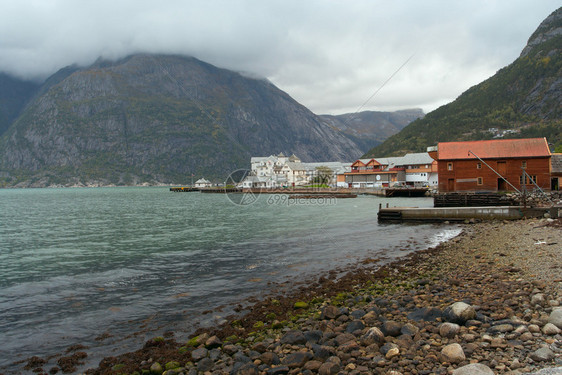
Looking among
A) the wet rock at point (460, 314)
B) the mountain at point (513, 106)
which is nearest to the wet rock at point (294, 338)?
the wet rock at point (460, 314)

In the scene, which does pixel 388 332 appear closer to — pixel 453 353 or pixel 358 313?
pixel 453 353

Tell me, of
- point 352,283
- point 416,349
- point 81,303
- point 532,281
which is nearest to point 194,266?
point 81,303

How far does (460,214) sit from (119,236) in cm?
3261

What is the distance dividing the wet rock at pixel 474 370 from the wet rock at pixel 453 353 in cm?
61

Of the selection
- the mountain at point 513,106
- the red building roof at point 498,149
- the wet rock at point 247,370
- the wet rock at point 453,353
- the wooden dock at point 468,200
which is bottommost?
the wet rock at point 247,370

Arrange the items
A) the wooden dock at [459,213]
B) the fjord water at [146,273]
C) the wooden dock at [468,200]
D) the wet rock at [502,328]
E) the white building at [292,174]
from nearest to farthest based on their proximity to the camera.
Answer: the wet rock at [502,328]
the fjord water at [146,273]
the wooden dock at [459,213]
the wooden dock at [468,200]
the white building at [292,174]

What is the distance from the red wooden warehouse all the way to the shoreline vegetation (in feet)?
144

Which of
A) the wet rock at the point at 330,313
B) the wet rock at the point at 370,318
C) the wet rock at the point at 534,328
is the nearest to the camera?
the wet rock at the point at 534,328

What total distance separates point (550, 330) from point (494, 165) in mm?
53234

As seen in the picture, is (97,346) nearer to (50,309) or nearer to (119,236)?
(50,309)

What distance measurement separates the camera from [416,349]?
735 cm

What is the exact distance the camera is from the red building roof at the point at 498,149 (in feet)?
168

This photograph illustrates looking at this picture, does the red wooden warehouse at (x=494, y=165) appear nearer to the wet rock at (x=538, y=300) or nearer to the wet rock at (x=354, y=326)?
the wet rock at (x=538, y=300)

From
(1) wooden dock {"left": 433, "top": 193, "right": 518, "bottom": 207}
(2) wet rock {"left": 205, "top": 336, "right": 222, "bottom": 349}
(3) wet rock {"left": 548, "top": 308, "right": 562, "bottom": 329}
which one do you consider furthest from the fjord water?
(1) wooden dock {"left": 433, "top": 193, "right": 518, "bottom": 207}
